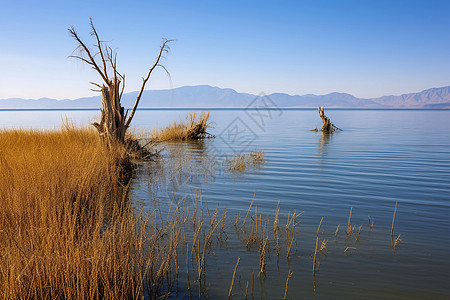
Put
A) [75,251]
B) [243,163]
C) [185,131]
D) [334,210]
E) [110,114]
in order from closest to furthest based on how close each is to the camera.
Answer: [75,251], [334,210], [110,114], [243,163], [185,131]

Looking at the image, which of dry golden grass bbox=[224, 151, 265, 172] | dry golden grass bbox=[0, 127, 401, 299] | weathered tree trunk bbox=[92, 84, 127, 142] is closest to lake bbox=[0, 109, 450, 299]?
dry golden grass bbox=[0, 127, 401, 299]

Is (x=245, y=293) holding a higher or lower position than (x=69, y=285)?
lower

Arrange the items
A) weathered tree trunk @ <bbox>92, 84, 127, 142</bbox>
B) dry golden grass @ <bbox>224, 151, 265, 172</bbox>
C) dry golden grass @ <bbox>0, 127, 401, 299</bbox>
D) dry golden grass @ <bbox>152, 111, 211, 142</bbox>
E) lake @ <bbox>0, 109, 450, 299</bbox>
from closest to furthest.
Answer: dry golden grass @ <bbox>0, 127, 401, 299</bbox>, lake @ <bbox>0, 109, 450, 299</bbox>, weathered tree trunk @ <bbox>92, 84, 127, 142</bbox>, dry golden grass @ <bbox>224, 151, 265, 172</bbox>, dry golden grass @ <bbox>152, 111, 211, 142</bbox>

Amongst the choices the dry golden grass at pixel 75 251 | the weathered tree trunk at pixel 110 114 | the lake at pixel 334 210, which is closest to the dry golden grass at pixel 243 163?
the lake at pixel 334 210

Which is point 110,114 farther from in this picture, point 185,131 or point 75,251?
point 185,131

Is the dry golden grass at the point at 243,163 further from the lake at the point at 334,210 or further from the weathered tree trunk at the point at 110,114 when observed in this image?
the weathered tree trunk at the point at 110,114

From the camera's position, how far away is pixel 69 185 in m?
6.27

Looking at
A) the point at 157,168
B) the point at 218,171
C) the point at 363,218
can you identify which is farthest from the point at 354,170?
the point at 157,168

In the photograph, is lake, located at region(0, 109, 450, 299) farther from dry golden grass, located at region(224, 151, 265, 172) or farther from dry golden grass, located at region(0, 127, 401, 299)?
dry golden grass, located at region(224, 151, 265, 172)

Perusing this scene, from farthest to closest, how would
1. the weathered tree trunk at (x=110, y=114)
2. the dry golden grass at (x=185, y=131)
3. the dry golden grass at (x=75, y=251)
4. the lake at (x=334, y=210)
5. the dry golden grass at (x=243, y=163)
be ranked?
the dry golden grass at (x=185, y=131), the dry golden grass at (x=243, y=163), the weathered tree trunk at (x=110, y=114), the lake at (x=334, y=210), the dry golden grass at (x=75, y=251)

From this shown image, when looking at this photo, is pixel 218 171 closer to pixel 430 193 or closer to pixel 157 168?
pixel 157 168

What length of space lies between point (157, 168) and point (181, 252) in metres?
7.80

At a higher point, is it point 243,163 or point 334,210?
point 243,163

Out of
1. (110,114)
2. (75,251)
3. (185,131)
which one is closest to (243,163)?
(110,114)
